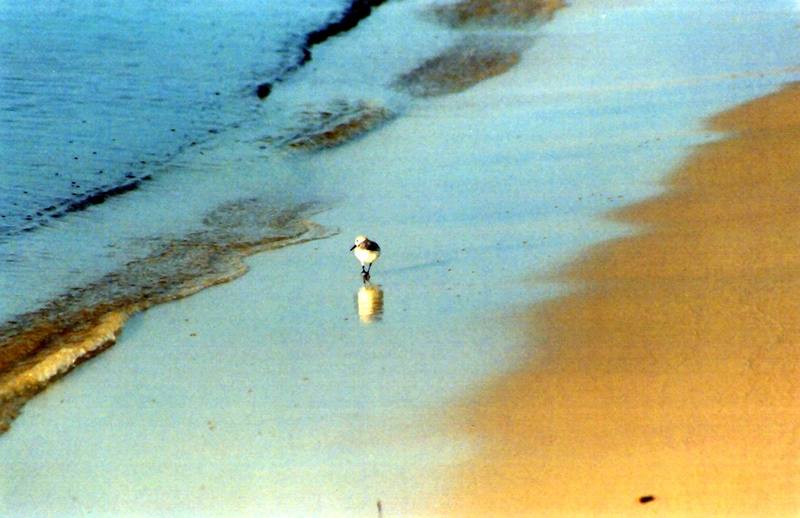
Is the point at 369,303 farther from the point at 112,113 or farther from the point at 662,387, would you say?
the point at 112,113

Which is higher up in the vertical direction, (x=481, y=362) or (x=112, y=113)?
(x=112, y=113)

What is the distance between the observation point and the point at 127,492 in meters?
5.99

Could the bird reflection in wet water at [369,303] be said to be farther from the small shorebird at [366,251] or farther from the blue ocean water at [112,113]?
the blue ocean water at [112,113]

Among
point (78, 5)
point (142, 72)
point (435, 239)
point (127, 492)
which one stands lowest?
point (127, 492)

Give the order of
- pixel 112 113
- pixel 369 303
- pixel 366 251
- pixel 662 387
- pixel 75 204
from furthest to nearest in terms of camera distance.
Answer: pixel 112 113
pixel 75 204
pixel 366 251
pixel 369 303
pixel 662 387

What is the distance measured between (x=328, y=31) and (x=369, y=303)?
45.6ft

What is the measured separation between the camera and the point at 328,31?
2159 cm

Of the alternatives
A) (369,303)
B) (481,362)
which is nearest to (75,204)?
(369,303)

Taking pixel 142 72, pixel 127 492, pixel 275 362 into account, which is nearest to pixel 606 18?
pixel 142 72

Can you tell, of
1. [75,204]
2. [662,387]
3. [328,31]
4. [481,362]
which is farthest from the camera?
[328,31]

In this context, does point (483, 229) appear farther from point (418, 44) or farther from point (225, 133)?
point (418, 44)

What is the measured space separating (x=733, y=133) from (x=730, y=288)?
4785 millimetres

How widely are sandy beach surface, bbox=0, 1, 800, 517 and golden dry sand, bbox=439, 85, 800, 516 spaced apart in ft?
0.05

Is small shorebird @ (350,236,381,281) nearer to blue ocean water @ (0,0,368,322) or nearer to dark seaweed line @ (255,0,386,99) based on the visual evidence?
blue ocean water @ (0,0,368,322)
